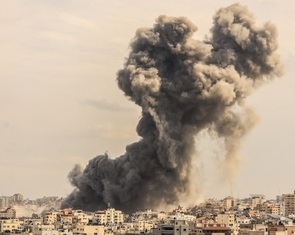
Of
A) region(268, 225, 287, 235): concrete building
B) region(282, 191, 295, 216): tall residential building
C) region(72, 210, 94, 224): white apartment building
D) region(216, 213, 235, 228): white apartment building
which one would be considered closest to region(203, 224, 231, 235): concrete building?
region(268, 225, 287, 235): concrete building

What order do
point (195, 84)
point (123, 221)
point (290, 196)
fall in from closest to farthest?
point (195, 84)
point (123, 221)
point (290, 196)

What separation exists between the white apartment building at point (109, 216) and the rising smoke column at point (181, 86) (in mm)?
1959

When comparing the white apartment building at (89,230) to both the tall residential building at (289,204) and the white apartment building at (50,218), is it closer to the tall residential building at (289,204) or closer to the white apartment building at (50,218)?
the white apartment building at (50,218)

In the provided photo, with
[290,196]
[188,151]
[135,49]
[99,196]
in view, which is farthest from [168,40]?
[290,196]

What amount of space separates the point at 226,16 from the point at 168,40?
15.6 feet

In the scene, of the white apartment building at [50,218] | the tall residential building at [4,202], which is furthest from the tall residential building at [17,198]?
the white apartment building at [50,218]

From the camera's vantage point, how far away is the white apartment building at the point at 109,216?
80.8 metres

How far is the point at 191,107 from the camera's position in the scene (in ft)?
262

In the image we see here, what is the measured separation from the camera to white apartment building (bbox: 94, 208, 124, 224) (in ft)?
265

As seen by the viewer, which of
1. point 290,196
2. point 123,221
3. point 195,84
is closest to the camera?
point 195,84

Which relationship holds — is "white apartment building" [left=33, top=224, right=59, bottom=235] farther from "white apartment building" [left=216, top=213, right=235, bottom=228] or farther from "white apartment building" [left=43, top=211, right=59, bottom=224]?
"white apartment building" [left=216, top=213, right=235, bottom=228]

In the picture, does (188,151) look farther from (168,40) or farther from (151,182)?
(168,40)

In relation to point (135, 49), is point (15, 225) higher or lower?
lower

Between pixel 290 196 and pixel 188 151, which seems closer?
pixel 188 151
